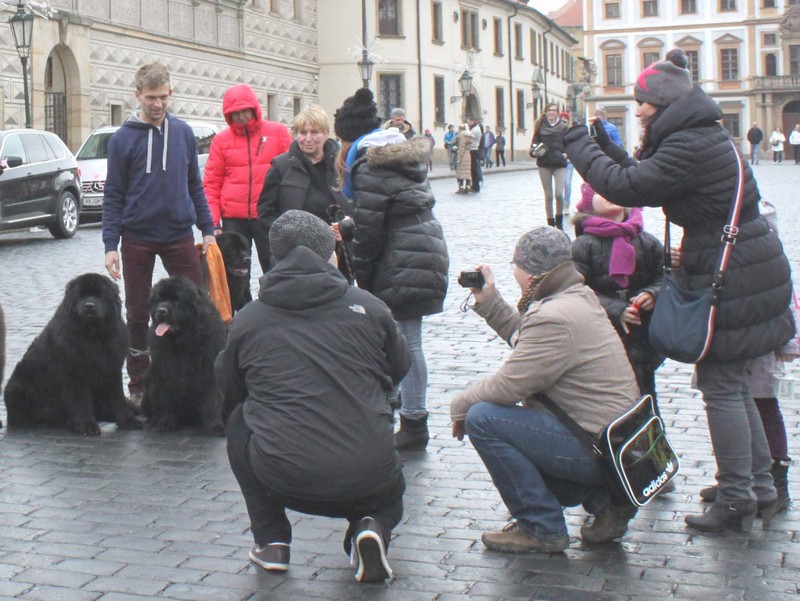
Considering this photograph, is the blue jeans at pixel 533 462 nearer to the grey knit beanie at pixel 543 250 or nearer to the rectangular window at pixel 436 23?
the grey knit beanie at pixel 543 250

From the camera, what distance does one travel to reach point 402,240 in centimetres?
673

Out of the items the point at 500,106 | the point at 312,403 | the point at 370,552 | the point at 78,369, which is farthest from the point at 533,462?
the point at 500,106

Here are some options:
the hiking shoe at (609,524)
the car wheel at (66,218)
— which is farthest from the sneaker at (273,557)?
the car wheel at (66,218)

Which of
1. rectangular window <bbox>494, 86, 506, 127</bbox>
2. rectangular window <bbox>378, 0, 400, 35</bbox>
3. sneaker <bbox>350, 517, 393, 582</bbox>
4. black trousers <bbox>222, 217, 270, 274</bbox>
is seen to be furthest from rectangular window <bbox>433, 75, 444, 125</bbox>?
sneaker <bbox>350, 517, 393, 582</bbox>

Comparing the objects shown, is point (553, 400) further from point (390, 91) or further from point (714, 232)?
point (390, 91)

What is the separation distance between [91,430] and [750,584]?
408 centimetres

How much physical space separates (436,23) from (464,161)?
29900 millimetres

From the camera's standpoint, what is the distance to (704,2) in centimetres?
9644

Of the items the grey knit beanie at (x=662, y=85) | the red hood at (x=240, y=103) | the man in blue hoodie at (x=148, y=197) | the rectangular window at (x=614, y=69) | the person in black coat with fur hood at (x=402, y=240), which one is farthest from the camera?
the rectangular window at (x=614, y=69)

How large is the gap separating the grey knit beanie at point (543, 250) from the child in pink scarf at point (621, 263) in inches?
34.4

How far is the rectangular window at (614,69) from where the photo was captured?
99438 mm

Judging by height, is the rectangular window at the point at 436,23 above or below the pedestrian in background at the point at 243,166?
above

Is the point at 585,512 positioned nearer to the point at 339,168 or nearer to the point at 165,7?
the point at 339,168

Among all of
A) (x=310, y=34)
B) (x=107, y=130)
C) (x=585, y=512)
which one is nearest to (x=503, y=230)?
(x=107, y=130)
